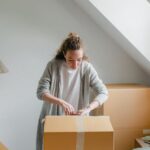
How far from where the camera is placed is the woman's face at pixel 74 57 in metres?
1.61

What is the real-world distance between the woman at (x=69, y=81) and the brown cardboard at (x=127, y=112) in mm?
506

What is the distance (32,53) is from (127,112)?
3.16ft

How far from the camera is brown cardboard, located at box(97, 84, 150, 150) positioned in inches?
86.4

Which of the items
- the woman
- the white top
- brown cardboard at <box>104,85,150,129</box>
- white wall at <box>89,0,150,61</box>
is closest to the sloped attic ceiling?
white wall at <box>89,0,150,61</box>

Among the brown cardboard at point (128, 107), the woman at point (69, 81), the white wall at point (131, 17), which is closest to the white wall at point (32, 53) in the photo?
the brown cardboard at point (128, 107)

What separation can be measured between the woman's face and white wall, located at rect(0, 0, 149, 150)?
811 millimetres

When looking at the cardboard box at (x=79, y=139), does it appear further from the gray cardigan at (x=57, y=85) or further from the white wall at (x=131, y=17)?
the white wall at (x=131, y=17)

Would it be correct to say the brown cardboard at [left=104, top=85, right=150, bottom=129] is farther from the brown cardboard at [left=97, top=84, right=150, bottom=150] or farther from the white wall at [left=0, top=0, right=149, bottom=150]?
the white wall at [left=0, top=0, right=149, bottom=150]

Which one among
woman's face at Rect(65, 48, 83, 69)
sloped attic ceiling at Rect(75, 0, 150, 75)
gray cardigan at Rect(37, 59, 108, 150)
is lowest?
gray cardigan at Rect(37, 59, 108, 150)

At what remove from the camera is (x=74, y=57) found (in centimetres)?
161

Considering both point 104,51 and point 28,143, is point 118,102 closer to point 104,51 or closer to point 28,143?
point 104,51

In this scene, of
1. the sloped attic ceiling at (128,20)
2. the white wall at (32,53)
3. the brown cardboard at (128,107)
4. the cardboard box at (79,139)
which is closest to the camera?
the cardboard box at (79,139)

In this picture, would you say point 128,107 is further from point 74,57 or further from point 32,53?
point 32,53

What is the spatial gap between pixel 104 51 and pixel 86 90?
830 mm
